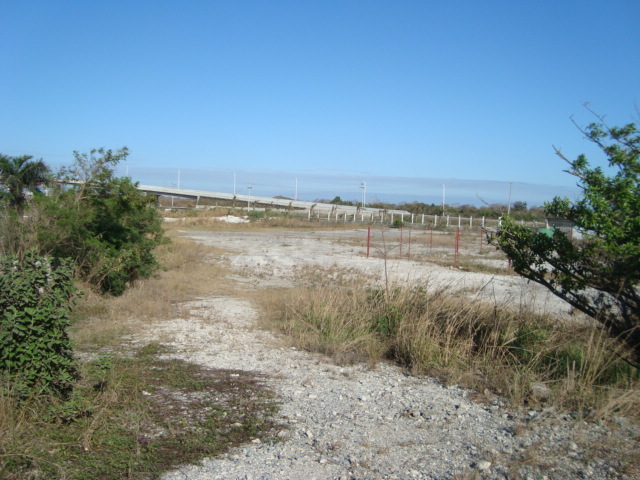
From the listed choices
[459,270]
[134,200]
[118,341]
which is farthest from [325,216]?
[118,341]

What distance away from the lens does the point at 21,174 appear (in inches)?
476

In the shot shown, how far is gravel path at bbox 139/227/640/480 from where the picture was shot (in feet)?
13.7

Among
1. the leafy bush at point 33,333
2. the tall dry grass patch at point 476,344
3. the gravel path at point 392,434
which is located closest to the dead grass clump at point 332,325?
the tall dry grass patch at point 476,344

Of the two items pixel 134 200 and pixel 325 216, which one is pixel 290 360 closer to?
pixel 134 200

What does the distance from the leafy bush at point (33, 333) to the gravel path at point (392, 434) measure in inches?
60.1

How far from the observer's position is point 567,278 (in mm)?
6207

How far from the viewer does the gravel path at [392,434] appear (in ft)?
13.7

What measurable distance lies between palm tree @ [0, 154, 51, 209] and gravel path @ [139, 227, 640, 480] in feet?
21.6

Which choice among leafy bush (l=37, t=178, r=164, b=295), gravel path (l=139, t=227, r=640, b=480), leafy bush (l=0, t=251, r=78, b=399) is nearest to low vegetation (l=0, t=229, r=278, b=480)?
leafy bush (l=0, t=251, r=78, b=399)

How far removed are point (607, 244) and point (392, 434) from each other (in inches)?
113

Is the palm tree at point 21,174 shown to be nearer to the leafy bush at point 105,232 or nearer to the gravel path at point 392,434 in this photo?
the leafy bush at point 105,232

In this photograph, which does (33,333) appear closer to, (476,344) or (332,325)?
(332,325)

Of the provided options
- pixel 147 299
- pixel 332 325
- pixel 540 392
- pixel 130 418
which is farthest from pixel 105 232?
pixel 540 392

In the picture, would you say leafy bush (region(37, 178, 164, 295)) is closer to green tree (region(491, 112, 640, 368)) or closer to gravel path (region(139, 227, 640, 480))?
gravel path (region(139, 227, 640, 480))
